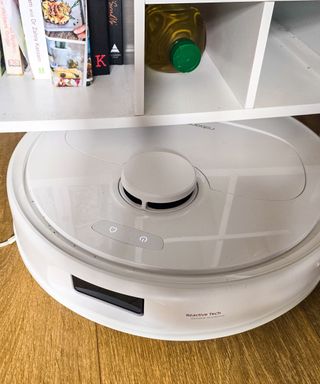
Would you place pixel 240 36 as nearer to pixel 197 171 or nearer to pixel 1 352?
pixel 197 171

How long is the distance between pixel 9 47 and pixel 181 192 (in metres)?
0.32

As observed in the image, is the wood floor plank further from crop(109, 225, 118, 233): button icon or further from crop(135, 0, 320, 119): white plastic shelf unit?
crop(135, 0, 320, 119): white plastic shelf unit

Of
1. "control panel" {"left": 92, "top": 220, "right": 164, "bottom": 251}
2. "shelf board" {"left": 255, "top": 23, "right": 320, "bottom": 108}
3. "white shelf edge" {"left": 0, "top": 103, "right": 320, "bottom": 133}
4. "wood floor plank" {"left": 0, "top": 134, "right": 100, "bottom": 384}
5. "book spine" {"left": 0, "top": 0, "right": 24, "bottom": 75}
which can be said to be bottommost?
"wood floor plank" {"left": 0, "top": 134, "right": 100, "bottom": 384}

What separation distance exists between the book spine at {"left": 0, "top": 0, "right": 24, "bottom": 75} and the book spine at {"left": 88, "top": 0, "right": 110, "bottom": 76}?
0.35 ft

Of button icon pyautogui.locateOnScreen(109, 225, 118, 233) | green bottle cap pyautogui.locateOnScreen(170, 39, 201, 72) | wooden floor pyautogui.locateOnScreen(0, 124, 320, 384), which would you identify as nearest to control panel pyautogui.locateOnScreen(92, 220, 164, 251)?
button icon pyautogui.locateOnScreen(109, 225, 118, 233)

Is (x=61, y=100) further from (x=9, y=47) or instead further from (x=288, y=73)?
(x=288, y=73)

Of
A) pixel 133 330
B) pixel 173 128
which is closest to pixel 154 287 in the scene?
pixel 133 330

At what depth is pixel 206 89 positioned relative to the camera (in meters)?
0.63

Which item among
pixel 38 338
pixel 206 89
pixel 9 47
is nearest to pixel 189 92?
pixel 206 89

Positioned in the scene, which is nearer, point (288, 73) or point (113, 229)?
point (113, 229)

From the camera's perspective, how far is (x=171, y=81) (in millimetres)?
663

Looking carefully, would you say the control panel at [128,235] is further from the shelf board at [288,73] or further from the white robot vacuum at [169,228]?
the shelf board at [288,73]

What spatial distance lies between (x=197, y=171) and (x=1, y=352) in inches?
13.7

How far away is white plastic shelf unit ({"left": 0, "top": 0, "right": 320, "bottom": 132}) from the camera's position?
1.79 ft
